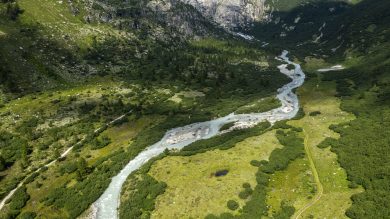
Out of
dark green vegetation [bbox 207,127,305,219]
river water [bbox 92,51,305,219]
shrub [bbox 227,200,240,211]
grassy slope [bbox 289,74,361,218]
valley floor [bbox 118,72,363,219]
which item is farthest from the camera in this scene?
river water [bbox 92,51,305,219]

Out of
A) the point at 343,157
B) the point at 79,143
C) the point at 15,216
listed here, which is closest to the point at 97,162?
the point at 79,143

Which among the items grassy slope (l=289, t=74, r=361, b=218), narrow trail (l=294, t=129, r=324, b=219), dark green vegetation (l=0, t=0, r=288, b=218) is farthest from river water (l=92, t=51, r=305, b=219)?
narrow trail (l=294, t=129, r=324, b=219)

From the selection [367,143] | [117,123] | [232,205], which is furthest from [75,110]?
[367,143]

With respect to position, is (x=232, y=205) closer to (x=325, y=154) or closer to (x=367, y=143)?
(x=325, y=154)

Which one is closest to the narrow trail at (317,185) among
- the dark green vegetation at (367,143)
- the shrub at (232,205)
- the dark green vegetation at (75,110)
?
the dark green vegetation at (367,143)

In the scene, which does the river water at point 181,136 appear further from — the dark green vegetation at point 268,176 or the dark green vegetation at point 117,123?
the dark green vegetation at point 268,176

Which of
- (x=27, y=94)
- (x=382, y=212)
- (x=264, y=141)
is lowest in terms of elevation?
(x=27, y=94)

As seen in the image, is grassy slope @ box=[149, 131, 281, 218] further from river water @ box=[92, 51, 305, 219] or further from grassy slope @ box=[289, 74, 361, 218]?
grassy slope @ box=[289, 74, 361, 218]

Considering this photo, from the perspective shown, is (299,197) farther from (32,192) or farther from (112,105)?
(112,105)
